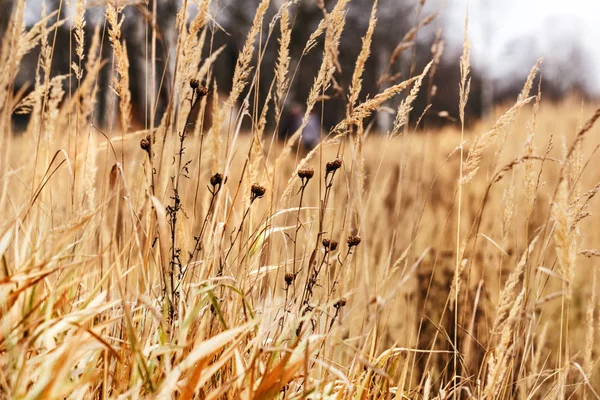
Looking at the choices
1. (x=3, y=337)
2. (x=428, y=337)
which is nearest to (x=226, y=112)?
(x=3, y=337)

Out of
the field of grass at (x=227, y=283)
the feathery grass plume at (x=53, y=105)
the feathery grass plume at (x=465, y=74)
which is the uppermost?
the feathery grass plume at (x=465, y=74)

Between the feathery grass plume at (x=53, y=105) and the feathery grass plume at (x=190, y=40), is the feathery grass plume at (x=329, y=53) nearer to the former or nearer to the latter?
the feathery grass plume at (x=190, y=40)

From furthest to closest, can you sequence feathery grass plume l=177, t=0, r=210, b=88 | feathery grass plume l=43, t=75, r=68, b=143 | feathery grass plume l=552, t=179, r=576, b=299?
feathery grass plume l=43, t=75, r=68, b=143, feathery grass plume l=177, t=0, r=210, b=88, feathery grass plume l=552, t=179, r=576, b=299

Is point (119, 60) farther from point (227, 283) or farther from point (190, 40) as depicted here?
point (227, 283)

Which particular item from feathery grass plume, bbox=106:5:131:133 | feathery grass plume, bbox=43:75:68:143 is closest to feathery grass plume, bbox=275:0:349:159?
feathery grass plume, bbox=106:5:131:133

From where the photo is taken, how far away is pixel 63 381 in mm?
969

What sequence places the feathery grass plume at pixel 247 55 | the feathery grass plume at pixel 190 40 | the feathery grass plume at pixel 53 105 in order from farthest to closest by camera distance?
the feathery grass plume at pixel 53 105 < the feathery grass plume at pixel 247 55 < the feathery grass plume at pixel 190 40

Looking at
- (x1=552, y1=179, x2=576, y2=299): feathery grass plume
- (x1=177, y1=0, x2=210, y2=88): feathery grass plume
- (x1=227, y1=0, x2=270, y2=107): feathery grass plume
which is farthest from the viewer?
(x1=227, y1=0, x2=270, y2=107): feathery grass plume

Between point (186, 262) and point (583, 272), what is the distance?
3155 mm

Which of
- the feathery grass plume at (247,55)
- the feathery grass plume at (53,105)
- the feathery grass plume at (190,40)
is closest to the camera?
the feathery grass plume at (190,40)

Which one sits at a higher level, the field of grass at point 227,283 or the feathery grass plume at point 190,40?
the feathery grass plume at point 190,40

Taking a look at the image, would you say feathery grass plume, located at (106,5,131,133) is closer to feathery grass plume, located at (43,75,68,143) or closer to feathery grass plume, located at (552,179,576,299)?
feathery grass plume, located at (43,75,68,143)

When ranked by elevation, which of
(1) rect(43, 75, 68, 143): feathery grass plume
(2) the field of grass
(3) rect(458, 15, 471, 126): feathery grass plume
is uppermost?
(3) rect(458, 15, 471, 126): feathery grass plume

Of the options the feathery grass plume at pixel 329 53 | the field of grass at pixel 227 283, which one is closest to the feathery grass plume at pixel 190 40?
the field of grass at pixel 227 283
